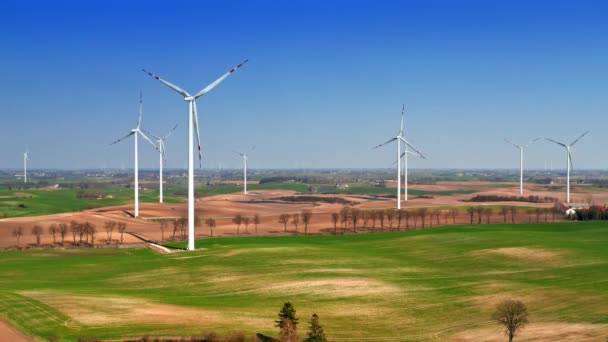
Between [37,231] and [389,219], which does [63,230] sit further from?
[389,219]

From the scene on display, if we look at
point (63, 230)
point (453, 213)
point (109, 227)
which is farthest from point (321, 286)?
point (453, 213)

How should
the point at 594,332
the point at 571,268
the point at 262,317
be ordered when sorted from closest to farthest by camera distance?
the point at 594,332 < the point at 262,317 < the point at 571,268

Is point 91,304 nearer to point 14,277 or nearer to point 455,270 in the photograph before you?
point 14,277

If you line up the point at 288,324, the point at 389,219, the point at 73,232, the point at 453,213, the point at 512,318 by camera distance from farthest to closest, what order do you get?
the point at 453,213, the point at 389,219, the point at 73,232, the point at 512,318, the point at 288,324

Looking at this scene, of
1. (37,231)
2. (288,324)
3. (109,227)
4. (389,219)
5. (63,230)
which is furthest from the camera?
(389,219)

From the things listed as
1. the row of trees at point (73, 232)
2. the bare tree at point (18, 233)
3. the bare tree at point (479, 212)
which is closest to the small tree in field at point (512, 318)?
the row of trees at point (73, 232)

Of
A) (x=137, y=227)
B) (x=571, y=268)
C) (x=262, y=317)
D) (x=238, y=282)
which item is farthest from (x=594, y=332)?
(x=137, y=227)
